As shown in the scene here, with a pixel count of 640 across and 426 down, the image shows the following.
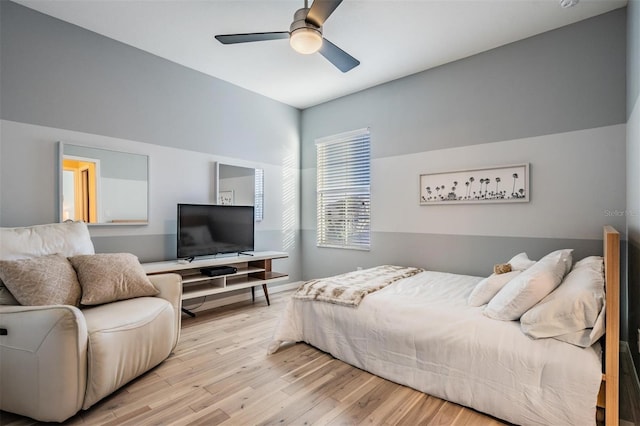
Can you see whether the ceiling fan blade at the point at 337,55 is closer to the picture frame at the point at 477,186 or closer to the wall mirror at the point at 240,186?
the picture frame at the point at 477,186

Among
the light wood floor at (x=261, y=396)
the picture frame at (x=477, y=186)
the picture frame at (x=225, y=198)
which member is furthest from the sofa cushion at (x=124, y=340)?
the picture frame at (x=477, y=186)

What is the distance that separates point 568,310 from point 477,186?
72.4 inches

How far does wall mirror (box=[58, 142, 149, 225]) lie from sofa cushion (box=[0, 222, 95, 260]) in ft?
1.04

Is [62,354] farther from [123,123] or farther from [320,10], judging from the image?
[320,10]

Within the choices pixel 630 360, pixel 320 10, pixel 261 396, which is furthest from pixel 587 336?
pixel 320 10

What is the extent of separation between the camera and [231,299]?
159 inches

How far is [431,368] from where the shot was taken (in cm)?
198

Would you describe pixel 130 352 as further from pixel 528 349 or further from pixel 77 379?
pixel 528 349

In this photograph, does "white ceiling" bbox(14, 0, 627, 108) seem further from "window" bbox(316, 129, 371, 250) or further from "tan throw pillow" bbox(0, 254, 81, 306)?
"tan throw pillow" bbox(0, 254, 81, 306)

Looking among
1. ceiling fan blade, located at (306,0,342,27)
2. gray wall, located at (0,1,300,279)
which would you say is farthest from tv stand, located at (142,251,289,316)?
ceiling fan blade, located at (306,0,342,27)

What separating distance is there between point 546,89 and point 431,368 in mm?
2650

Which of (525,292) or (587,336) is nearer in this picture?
(587,336)

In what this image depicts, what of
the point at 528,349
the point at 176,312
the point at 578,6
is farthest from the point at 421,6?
the point at 176,312

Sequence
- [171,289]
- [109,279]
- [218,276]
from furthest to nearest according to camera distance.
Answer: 1. [218,276]
2. [171,289]
3. [109,279]
